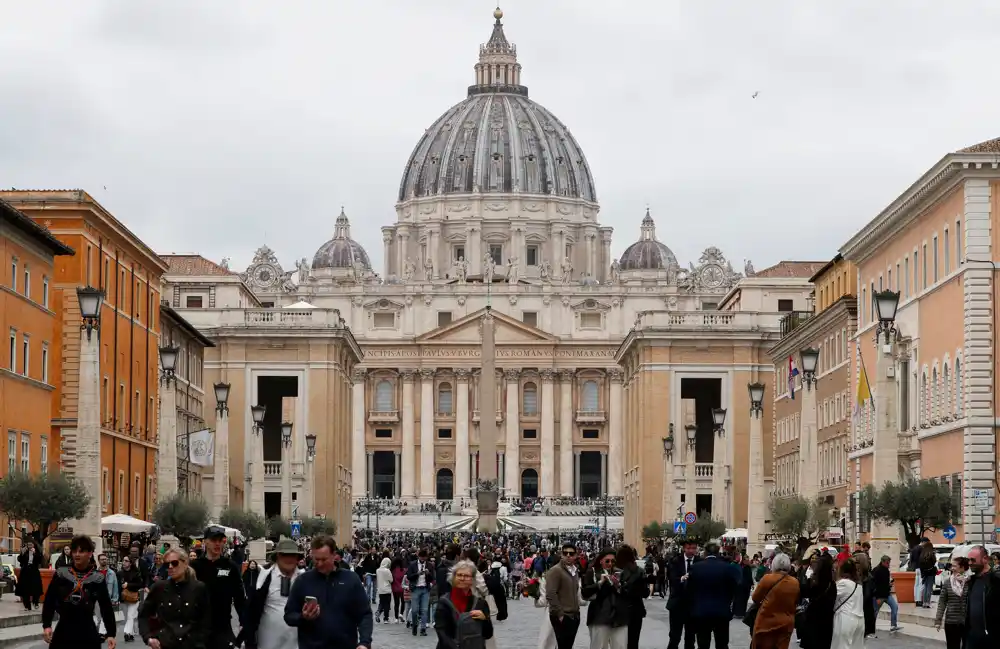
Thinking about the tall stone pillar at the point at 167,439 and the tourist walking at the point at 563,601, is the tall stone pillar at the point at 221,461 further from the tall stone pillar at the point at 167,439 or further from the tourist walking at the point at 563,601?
the tourist walking at the point at 563,601

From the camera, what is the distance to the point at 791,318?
96.3 metres

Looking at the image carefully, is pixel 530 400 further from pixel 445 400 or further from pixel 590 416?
pixel 445 400

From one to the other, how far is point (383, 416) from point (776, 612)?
507 ft

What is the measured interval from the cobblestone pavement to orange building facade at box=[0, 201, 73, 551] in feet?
49.0

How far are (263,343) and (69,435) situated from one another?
5292 cm

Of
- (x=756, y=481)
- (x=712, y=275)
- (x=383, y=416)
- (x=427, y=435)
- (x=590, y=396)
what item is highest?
(x=712, y=275)

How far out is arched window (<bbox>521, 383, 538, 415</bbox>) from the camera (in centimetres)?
17588

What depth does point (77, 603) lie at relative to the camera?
57.4 ft

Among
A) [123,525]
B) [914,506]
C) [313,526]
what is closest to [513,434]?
[313,526]

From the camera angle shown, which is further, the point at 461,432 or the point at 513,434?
the point at 513,434

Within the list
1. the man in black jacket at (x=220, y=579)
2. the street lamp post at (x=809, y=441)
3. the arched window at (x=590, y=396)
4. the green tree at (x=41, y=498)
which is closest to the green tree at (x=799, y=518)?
the street lamp post at (x=809, y=441)

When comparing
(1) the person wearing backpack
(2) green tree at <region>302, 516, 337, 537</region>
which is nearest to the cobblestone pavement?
(1) the person wearing backpack

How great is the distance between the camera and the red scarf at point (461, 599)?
17234 millimetres

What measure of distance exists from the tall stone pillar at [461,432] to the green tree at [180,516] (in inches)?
4460
